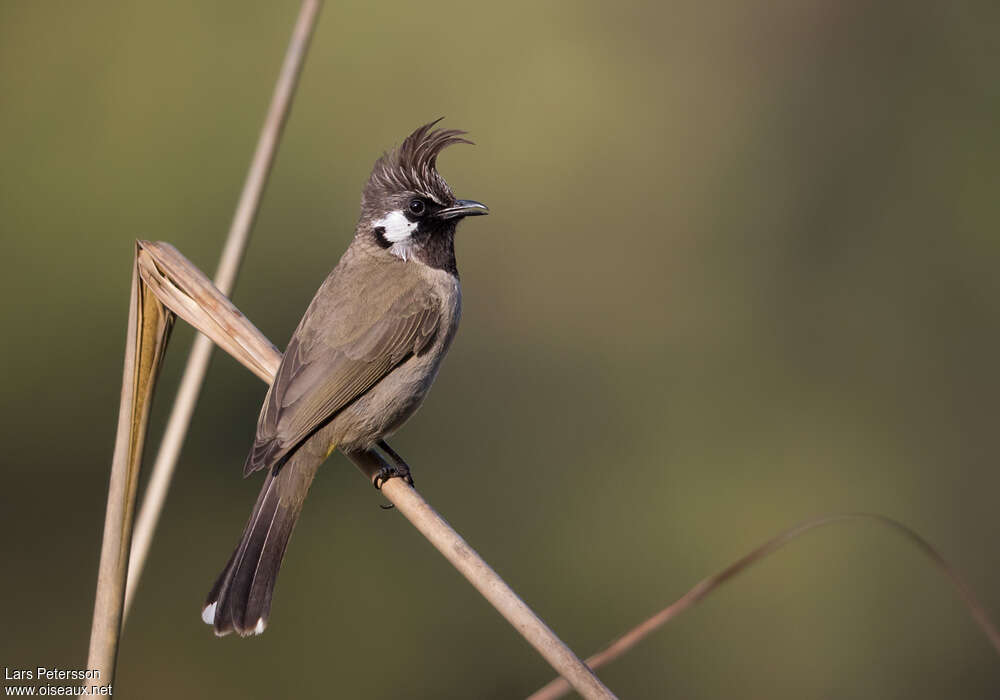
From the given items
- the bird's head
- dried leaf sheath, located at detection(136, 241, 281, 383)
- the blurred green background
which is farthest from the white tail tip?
the blurred green background

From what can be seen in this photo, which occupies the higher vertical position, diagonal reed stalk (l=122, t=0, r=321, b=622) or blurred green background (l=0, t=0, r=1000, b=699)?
blurred green background (l=0, t=0, r=1000, b=699)

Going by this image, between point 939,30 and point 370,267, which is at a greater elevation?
point 939,30

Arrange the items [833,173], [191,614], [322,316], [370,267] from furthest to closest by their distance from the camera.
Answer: [833,173] < [191,614] < [370,267] < [322,316]

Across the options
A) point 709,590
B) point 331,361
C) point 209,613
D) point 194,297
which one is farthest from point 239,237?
point 709,590

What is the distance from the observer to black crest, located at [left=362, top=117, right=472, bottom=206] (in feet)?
11.3

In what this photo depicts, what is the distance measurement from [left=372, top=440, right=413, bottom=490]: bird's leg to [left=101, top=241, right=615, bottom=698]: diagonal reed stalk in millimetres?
195

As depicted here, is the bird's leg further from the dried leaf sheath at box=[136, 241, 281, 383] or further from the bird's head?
the bird's head

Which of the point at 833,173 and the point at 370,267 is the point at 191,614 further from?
the point at 833,173

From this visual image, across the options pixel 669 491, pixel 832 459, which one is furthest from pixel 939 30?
pixel 669 491

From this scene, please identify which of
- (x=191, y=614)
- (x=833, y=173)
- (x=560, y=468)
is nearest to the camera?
(x=191, y=614)

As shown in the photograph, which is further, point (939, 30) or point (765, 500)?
point (939, 30)

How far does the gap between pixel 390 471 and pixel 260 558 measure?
41cm

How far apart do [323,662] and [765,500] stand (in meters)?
2.44

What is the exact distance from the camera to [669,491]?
6.07 meters
